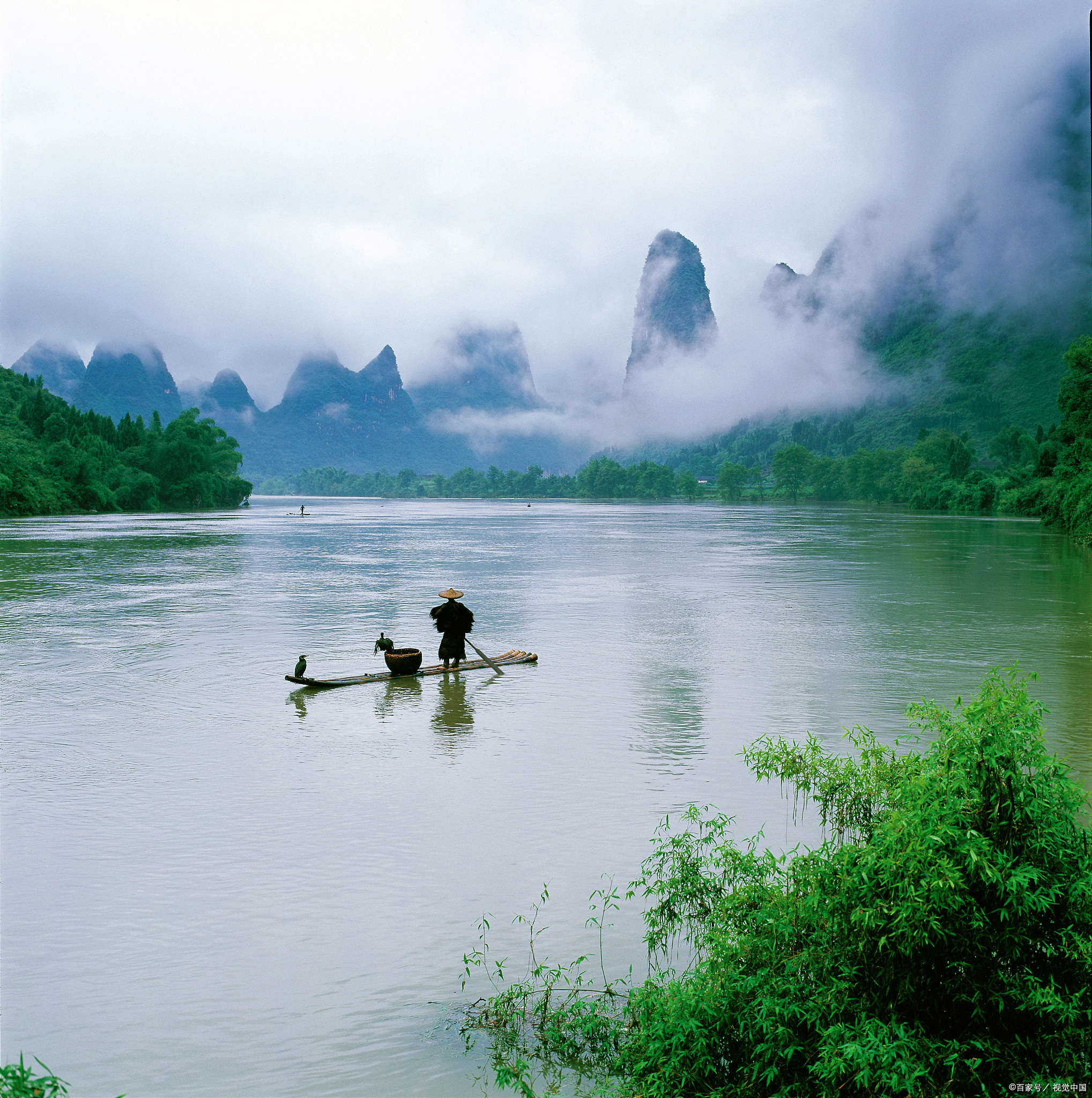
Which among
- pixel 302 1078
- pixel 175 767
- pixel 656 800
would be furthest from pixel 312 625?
pixel 302 1078

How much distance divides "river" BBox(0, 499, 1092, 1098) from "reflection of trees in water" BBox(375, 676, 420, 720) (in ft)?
0.36

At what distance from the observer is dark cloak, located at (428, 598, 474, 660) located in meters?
17.5

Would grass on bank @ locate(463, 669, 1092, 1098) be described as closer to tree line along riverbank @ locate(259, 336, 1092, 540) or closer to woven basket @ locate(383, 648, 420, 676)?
woven basket @ locate(383, 648, 420, 676)

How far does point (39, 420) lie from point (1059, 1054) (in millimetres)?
119122

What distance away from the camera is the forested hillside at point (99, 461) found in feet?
300

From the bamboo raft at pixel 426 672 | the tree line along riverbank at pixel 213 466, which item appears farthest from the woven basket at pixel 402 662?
the tree line along riverbank at pixel 213 466

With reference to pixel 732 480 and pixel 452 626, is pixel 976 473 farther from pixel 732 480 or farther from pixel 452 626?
pixel 452 626

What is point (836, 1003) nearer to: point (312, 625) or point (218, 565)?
point (312, 625)

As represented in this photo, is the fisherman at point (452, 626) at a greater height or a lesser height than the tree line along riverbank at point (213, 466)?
lesser

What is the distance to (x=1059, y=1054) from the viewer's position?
5254mm

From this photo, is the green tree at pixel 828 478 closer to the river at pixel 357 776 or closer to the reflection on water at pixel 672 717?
the river at pixel 357 776

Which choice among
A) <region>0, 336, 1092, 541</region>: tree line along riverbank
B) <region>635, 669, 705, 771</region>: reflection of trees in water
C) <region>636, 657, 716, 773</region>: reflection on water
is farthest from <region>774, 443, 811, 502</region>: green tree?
<region>635, 669, 705, 771</region>: reflection of trees in water

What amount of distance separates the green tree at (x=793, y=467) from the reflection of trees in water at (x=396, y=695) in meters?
163

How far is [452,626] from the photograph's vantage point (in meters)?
17.5
